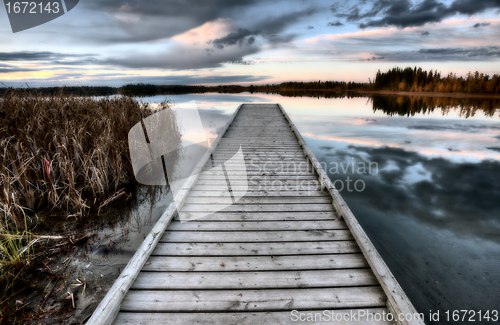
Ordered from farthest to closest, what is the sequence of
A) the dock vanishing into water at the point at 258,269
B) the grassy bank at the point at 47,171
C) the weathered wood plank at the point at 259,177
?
the weathered wood plank at the point at 259,177 < the grassy bank at the point at 47,171 < the dock vanishing into water at the point at 258,269

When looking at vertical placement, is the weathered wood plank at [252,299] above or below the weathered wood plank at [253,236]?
below

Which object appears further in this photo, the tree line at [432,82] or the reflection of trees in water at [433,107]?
the tree line at [432,82]

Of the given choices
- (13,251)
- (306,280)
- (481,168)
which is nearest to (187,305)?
(306,280)

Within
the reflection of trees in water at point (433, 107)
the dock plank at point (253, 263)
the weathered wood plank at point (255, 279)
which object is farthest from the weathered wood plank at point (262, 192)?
the reflection of trees in water at point (433, 107)

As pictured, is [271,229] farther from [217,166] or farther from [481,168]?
[481,168]

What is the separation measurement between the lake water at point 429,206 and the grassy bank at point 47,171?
1.22 m

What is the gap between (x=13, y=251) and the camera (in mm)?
2424

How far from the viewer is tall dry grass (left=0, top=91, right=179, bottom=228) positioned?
3.57 meters

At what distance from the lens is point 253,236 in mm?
2586

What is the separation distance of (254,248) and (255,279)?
16.1 inches

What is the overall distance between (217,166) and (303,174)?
1.71 m

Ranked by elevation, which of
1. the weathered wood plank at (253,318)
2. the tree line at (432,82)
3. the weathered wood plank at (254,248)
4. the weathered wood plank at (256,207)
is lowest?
the weathered wood plank at (253,318)

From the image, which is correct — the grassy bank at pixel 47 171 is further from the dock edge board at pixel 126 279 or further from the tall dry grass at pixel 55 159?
the dock edge board at pixel 126 279

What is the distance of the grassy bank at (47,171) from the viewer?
282 centimetres
